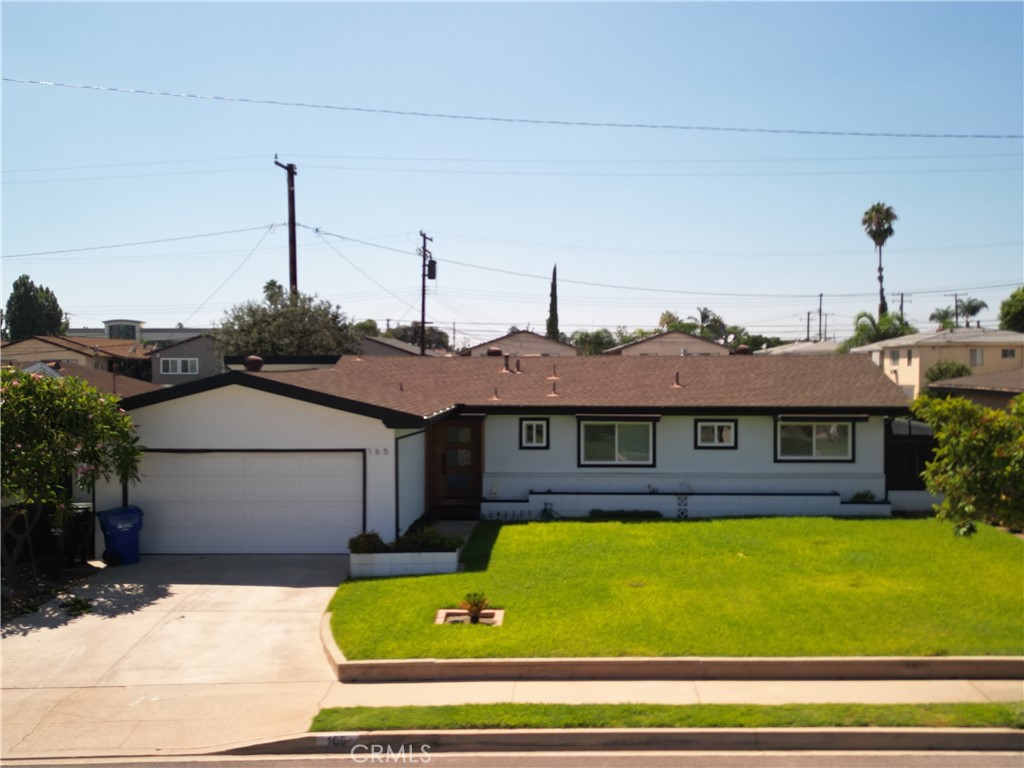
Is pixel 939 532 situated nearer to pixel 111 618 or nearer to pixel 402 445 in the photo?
pixel 402 445

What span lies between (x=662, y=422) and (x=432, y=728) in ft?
45.0

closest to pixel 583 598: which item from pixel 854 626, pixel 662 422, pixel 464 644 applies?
pixel 464 644

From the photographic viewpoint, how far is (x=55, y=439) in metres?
14.4

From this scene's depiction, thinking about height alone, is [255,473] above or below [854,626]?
above

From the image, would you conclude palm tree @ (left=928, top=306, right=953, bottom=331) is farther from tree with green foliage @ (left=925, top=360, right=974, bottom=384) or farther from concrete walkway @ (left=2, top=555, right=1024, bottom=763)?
concrete walkway @ (left=2, top=555, right=1024, bottom=763)

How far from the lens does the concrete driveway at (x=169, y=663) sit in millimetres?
9023

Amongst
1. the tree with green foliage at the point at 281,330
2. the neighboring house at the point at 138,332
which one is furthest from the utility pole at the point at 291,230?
the neighboring house at the point at 138,332

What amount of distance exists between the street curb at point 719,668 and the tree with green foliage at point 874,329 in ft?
186

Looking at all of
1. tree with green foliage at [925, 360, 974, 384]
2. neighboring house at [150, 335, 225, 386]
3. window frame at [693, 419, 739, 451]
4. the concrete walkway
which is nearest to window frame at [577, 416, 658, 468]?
window frame at [693, 419, 739, 451]

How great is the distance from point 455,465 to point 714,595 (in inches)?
392

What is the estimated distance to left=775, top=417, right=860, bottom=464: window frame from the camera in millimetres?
21125

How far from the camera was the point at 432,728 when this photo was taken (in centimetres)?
876

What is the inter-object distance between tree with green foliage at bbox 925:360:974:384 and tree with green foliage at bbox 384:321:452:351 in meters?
52.9

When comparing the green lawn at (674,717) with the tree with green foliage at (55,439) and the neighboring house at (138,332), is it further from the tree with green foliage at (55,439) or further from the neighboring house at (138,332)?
the neighboring house at (138,332)
